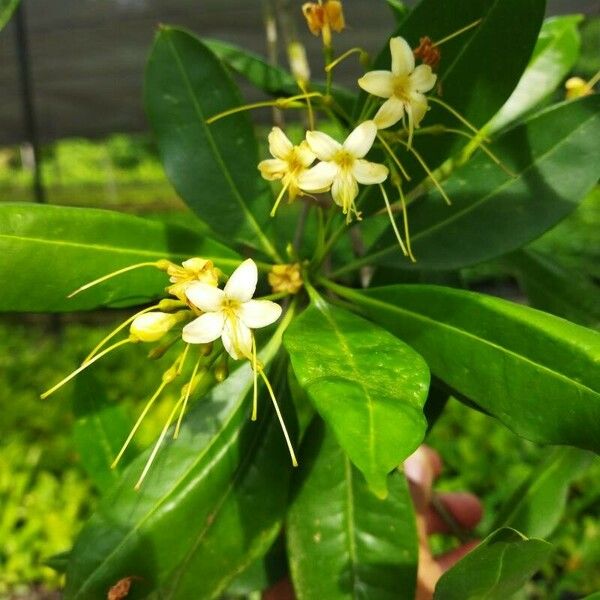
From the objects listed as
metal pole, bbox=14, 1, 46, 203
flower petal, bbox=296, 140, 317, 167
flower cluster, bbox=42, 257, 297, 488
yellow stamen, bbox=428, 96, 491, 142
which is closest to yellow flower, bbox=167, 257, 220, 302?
flower cluster, bbox=42, 257, 297, 488

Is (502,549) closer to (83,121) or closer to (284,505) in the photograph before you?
(284,505)

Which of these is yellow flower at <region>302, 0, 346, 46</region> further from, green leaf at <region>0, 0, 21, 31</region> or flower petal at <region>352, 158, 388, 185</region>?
green leaf at <region>0, 0, 21, 31</region>

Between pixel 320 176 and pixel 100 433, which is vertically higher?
pixel 320 176

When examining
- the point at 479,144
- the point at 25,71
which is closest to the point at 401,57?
the point at 479,144

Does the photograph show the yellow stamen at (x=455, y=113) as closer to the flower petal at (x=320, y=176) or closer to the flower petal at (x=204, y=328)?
the flower petal at (x=320, y=176)

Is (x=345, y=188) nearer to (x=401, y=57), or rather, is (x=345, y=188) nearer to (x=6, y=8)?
(x=401, y=57)

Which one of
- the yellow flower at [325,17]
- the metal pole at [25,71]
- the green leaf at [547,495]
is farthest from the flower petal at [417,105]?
the metal pole at [25,71]
